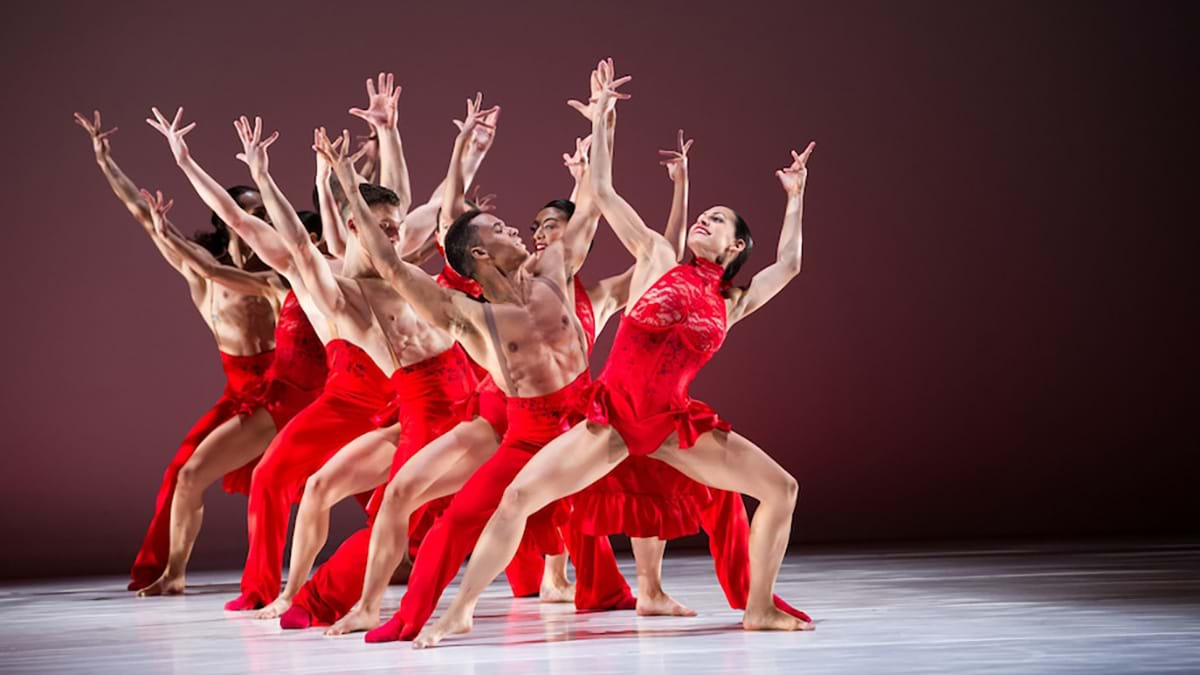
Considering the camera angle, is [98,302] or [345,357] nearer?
[345,357]

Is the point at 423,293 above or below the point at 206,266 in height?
below

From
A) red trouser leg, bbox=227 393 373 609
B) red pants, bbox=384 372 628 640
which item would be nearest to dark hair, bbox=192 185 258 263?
red trouser leg, bbox=227 393 373 609

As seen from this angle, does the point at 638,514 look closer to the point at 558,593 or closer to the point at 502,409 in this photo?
the point at 502,409

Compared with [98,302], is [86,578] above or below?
below

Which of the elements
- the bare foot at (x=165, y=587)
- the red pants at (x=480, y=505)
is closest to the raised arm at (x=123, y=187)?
the bare foot at (x=165, y=587)

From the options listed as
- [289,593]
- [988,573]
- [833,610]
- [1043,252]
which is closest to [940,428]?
[1043,252]

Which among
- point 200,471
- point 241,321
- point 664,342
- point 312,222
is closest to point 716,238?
point 664,342

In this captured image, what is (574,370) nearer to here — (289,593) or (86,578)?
(289,593)

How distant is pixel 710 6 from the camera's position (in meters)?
8.41


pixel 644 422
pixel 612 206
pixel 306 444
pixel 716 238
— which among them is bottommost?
pixel 306 444

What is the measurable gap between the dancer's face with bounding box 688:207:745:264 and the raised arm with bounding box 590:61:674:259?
0.57 feet

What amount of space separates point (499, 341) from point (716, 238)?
71 centimetres

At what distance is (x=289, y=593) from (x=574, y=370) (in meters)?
1.48

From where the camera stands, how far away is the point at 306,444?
5727 mm
